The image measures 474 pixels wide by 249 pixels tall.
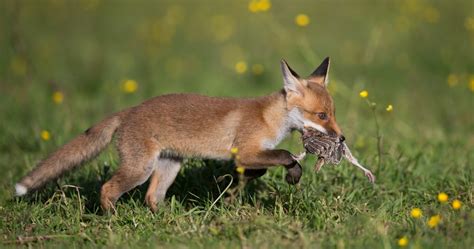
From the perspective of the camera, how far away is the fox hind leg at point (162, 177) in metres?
7.31

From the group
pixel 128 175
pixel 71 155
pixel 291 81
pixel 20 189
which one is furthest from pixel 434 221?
pixel 20 189

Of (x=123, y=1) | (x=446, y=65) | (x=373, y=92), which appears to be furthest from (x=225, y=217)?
(x=123, y=1)

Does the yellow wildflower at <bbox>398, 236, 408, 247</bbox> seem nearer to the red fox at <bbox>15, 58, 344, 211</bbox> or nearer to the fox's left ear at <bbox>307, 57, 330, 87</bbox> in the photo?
the red fox at <bbox>15, 58, 344, 211</bbox>

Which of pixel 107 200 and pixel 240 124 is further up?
pixel 240 124

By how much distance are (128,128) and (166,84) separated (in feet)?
20.4

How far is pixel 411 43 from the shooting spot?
1488cm

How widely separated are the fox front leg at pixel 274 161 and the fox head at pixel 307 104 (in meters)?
0.54

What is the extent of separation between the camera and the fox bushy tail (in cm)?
693

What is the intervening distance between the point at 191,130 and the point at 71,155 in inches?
50.7

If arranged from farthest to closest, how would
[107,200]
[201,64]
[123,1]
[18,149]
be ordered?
[123,1] < [201,64] < [18,149] < [107,200]

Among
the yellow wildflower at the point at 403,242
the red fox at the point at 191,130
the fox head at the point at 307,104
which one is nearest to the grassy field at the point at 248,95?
the yellow wildflower at the point at 403,242

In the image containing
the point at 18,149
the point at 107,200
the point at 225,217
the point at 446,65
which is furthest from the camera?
the point at 446,65

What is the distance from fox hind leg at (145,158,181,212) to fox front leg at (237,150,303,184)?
3.36 feet

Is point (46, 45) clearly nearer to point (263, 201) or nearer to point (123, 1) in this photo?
point (123, 1)
